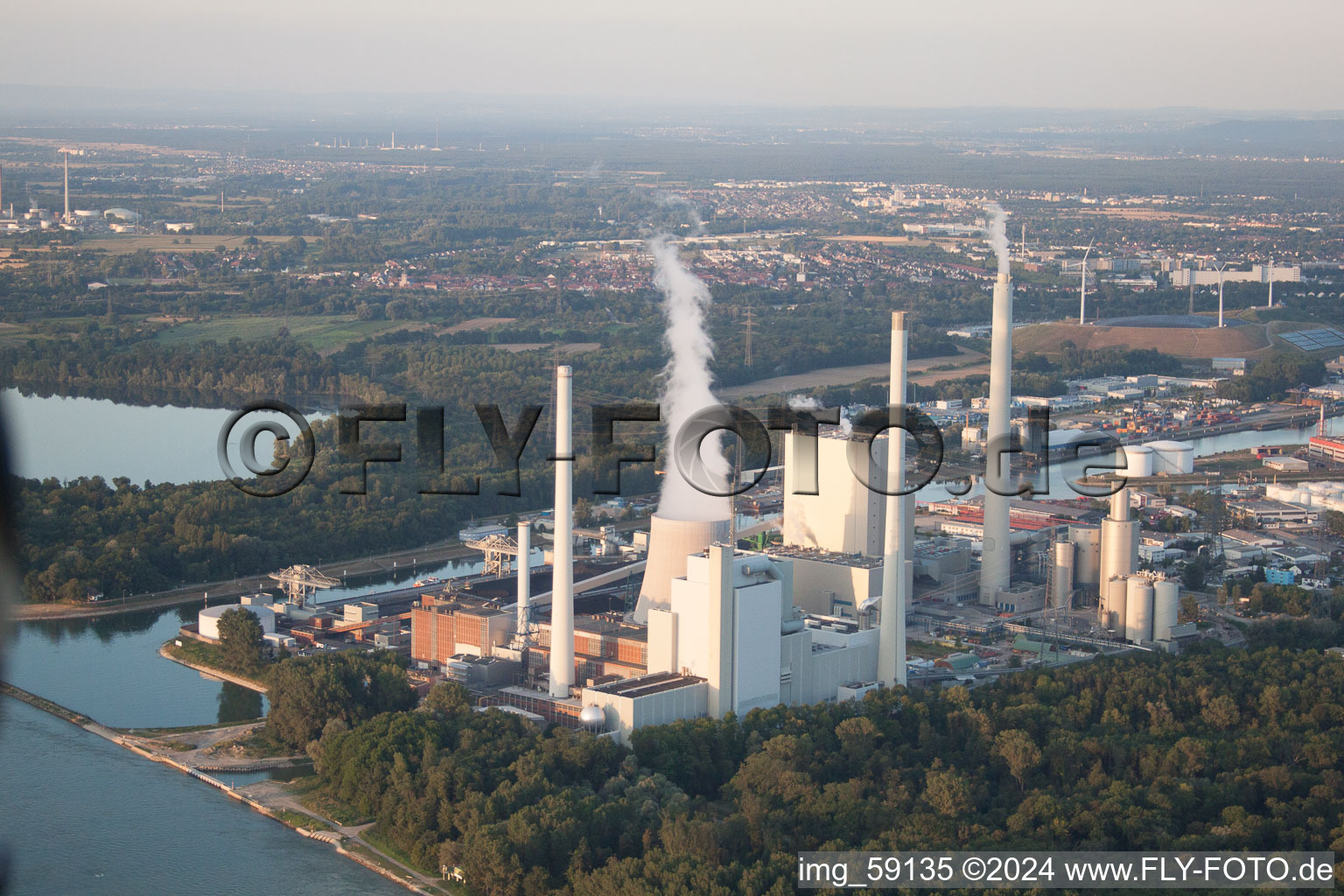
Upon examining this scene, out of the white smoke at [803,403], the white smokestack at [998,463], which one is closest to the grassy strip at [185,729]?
the white smokestack at [998,463]

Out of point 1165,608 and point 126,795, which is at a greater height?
point 1165,608

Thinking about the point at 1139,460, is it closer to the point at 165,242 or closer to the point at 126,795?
the point at 126,795

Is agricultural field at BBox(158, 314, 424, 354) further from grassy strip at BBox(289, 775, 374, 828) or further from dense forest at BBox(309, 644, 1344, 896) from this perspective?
dense forest at BBox(309, 644, 1344, 896)

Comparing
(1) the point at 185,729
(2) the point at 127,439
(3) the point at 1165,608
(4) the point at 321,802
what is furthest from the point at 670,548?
(2) the point at 127,439

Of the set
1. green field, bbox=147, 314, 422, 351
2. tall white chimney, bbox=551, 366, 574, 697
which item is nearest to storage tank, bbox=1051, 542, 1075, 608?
tall white chimney, bbox=551, 366, 574, 697

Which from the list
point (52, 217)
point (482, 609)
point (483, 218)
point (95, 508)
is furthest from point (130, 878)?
point (483, 218)

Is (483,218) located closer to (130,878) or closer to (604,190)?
(604,190)
